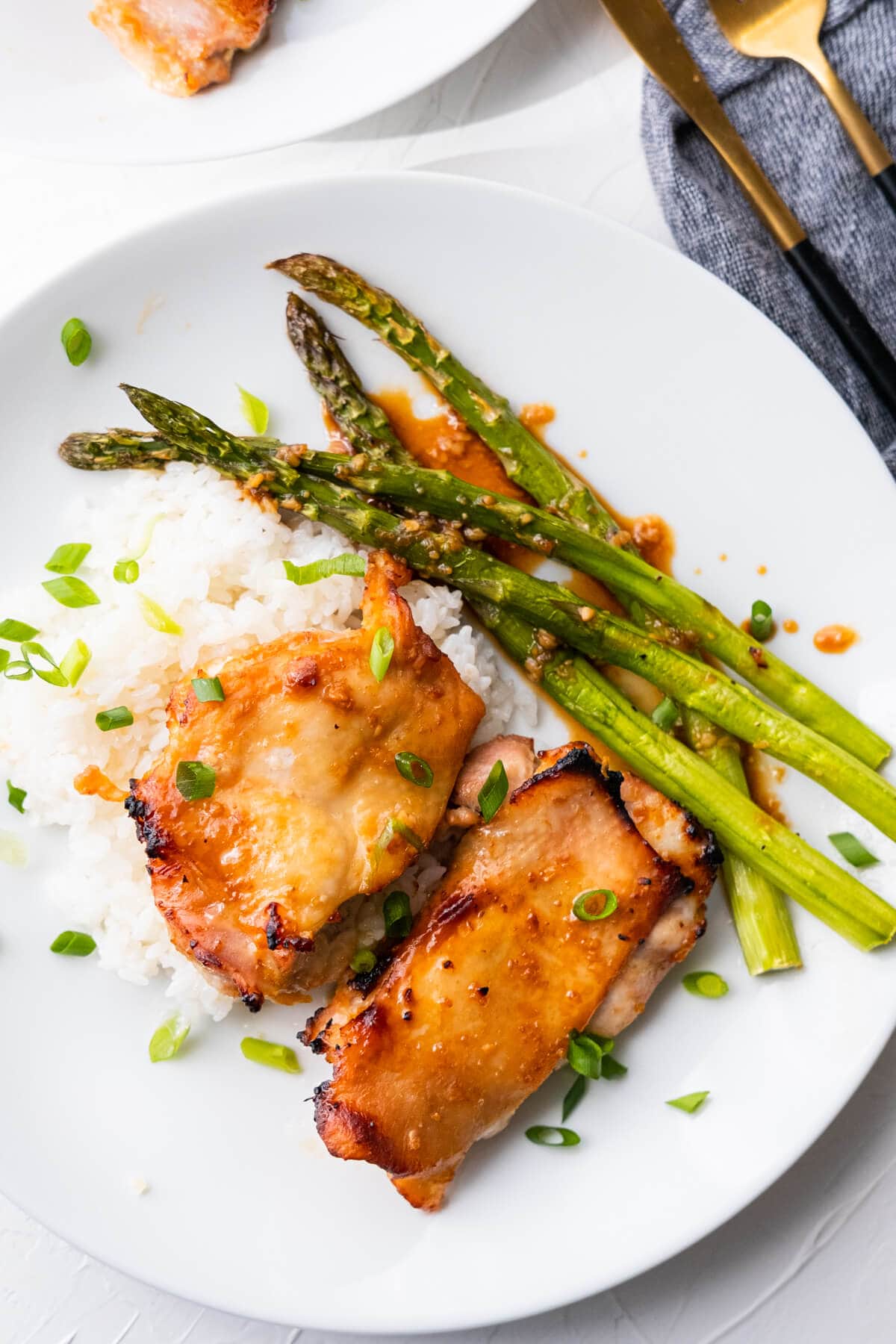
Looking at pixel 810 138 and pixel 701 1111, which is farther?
pixel 810 138

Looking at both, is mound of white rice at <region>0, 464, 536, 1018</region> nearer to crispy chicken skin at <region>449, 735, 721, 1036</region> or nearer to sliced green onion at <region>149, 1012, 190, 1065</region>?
sliced green onion at <region>149, 1012, 190, 1065</region>

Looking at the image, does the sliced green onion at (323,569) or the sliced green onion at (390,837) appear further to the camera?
the sliced green onion at (323,569)

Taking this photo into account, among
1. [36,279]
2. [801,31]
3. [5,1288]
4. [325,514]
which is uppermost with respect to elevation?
[36,279]

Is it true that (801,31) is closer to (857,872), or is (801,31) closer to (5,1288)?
(857,872)

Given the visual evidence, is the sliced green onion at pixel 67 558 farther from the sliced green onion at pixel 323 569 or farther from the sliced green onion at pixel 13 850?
the sliced green onion at pixel 13 850

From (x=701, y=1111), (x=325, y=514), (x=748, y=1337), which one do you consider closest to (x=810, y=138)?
(x=325, y=514)

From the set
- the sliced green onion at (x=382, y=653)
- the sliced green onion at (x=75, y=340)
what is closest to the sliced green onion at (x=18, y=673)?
the sliced green onion at (x=75, y=340)
